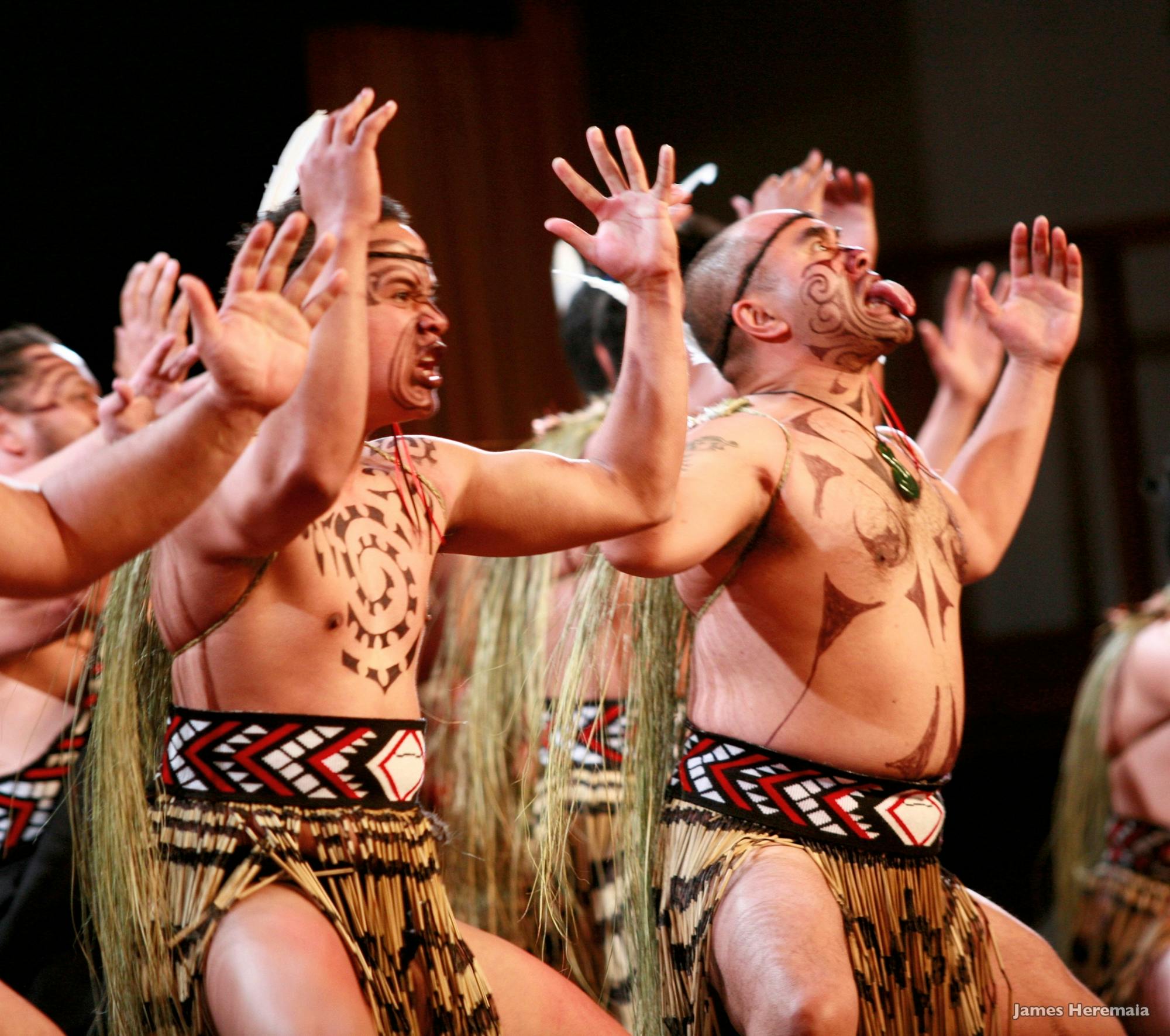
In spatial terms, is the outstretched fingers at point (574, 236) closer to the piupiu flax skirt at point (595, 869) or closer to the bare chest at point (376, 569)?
the bare chest at point (376, 569)

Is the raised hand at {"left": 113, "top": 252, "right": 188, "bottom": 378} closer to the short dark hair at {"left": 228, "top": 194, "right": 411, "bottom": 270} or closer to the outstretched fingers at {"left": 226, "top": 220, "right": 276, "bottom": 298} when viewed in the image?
the short dark hair at {"left": 228, "top": 194, "right": 411, "bottom": 270}

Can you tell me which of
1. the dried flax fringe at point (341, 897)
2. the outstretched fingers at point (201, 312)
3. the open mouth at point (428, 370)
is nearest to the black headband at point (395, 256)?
the open mouth at point (428, 370)

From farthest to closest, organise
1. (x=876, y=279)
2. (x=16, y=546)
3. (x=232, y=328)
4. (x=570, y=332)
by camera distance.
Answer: (x=570, y=332)
(x=876, y=279)
(x=232, y=328)
(x=16, y=546)

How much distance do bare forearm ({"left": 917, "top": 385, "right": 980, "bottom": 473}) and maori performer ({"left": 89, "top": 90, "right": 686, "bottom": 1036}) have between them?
1.00m

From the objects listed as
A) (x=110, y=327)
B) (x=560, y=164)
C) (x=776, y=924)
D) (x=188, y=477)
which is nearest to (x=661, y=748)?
(x=776, y=924)

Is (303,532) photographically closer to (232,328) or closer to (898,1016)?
(232,328)

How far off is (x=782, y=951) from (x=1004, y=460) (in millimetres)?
994

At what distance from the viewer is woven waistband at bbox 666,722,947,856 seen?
187cm

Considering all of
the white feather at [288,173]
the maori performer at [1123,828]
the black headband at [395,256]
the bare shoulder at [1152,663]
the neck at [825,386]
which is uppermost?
the white feather at [288,173]

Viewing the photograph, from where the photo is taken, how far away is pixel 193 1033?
62.7 inches

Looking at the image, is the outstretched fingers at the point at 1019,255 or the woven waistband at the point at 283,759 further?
the outstretched fingers at the point at 1019,255

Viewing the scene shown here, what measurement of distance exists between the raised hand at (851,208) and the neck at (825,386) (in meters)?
0.71

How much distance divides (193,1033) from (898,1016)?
2.96 feet

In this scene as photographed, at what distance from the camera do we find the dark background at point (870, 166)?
4168 millimetres
